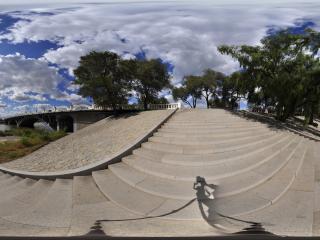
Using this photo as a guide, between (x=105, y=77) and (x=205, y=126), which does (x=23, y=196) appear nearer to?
(x=105, y=77)

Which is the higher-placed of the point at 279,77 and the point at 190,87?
the point at 279,77

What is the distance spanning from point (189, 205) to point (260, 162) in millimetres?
603

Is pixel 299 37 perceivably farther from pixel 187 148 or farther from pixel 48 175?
pixel 48 175

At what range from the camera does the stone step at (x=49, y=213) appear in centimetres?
120

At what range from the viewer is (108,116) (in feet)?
4.82

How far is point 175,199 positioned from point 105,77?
2.36 ft

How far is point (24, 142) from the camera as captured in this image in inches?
61.1

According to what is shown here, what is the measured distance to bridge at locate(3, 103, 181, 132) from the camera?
1.32 metres

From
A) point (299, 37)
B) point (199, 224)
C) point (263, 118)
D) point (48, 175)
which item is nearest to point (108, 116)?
point (48, 175)

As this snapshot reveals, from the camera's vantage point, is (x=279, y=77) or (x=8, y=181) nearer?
(x=8, y=181)

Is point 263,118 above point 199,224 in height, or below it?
above

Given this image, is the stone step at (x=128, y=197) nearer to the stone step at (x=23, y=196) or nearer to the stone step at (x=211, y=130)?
the stone step at (x=23, y=196)

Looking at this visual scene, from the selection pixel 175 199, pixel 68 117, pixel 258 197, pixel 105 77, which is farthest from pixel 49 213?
pixel 258 197

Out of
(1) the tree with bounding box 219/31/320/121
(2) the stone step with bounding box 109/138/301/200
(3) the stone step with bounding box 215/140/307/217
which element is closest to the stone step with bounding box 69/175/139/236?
(2) the stone step with bounding box 109/138/301/200
